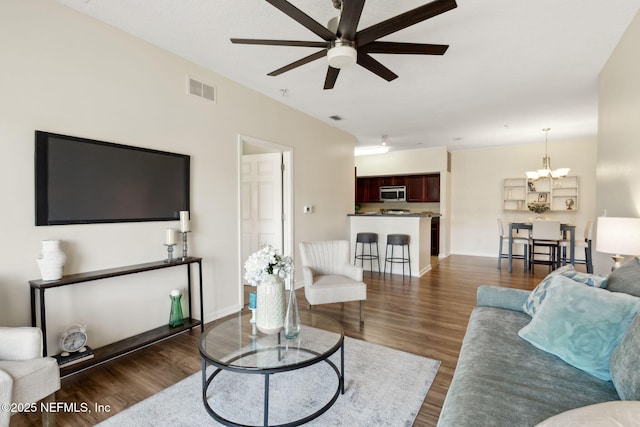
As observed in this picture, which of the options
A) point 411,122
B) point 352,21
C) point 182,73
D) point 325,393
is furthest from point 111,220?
point 411,122

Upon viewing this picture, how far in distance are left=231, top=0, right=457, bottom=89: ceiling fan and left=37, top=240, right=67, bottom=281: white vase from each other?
187cm

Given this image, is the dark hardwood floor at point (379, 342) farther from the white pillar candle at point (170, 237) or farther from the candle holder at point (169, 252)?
the white pillar candle at point (170, 237)

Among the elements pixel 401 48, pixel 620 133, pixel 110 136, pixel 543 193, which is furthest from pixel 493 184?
pixel 110 136

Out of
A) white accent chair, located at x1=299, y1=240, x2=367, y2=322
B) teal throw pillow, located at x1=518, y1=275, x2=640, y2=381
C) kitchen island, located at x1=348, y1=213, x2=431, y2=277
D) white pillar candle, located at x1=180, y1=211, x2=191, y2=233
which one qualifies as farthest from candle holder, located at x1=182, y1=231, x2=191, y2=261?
kitchen island, located at x1=348, y1=213, x2=431, y2=277

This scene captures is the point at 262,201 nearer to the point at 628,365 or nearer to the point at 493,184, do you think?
the point at 628,365

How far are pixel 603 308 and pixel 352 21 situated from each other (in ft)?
6.71

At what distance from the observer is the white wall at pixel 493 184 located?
659 cm

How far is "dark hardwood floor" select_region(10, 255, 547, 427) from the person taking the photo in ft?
6.46

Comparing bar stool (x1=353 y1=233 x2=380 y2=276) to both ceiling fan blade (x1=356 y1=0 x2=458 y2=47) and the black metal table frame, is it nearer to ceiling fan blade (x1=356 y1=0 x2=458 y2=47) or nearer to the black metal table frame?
the black metal table frame

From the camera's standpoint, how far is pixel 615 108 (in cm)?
284

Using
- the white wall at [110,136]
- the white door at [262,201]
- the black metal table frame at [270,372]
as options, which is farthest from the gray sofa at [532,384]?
the white door at [262,201]

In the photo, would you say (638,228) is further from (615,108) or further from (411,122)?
(411,122)

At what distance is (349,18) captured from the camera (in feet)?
5.85

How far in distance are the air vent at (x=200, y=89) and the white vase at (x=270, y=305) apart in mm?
2241
